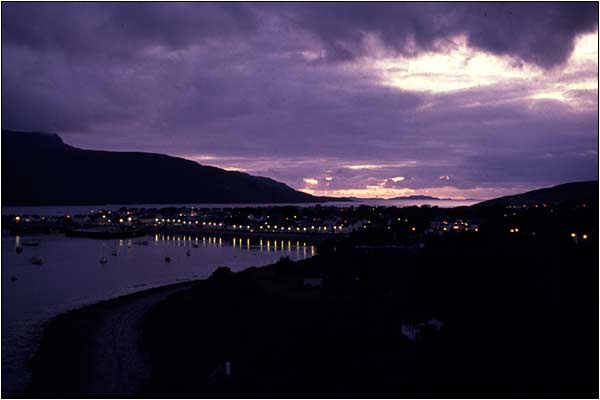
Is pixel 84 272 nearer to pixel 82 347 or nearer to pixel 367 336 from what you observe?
pixel 82 347

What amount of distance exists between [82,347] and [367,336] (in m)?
6.95

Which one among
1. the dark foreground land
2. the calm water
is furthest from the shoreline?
the calm water

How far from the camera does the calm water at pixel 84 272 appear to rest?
1323 centimetres

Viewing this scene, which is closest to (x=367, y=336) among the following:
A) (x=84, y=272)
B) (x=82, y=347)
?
(x=82, y=347)

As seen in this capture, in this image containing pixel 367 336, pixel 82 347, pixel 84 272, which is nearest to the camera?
pixel 367 336

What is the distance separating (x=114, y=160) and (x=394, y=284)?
139305 millimetres

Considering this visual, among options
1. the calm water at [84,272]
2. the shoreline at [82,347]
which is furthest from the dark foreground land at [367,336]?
the calm water at [84,272]

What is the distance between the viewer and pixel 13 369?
10.4m

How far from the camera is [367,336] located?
909cm

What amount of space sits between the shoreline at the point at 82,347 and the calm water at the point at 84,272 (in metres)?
0.39

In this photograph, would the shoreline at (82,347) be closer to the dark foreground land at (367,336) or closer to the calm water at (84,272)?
the dark foreground land at (367,336)

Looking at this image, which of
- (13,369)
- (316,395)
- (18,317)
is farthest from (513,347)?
(18,317)

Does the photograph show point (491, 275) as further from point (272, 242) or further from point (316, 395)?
point (272, 242)

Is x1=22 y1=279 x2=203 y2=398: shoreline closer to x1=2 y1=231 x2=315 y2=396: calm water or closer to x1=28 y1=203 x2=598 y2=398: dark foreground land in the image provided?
x1=28 y1=203 x2=598 y2=398: dark foreground land
